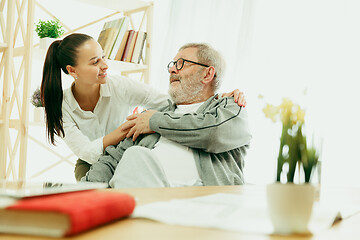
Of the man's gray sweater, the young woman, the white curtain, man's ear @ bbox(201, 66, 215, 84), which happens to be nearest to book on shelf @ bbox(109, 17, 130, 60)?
the white curtain

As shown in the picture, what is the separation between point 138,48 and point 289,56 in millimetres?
1135

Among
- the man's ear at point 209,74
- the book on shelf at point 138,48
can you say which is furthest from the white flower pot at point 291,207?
the book on shelf at point 138,48

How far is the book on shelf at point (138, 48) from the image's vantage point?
3.04m

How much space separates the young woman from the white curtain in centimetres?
75

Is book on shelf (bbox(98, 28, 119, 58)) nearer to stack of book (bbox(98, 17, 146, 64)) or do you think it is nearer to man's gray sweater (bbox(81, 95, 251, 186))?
stack of book (bbox(98, 17, 146, 64))

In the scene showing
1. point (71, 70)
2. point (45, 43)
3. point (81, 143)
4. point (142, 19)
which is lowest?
point (81, 143)

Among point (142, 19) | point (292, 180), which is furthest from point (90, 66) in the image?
point (292, 180)

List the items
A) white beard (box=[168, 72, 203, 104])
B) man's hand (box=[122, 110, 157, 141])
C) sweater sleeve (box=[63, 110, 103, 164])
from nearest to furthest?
man's hand (box=[122, 110, 157, 141]), sweater sleeve (box=[63, 110, 103, 164]), white beard (box=[168, 72, 203, 104])

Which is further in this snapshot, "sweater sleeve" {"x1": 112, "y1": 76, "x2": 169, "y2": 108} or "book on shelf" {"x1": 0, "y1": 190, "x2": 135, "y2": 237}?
"sweater sleeve" {"x1": 112, "y1": 76, "x2": 169, "y2": 108}

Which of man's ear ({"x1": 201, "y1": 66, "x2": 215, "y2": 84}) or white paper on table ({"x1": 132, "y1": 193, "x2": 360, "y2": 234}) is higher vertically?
man's ear ({"x1": 201, "y1": 66, "x2": 215, "y2": 84})

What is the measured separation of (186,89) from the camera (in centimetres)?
204

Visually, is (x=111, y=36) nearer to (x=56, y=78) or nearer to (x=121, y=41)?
(x=121, y=41)

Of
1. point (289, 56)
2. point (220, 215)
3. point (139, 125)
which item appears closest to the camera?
point (220, 215)

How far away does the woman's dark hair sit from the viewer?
6.92ft
